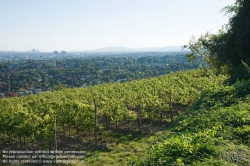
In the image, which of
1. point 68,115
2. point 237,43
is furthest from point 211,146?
point 237,43

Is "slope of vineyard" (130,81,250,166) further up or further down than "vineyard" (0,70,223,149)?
further up

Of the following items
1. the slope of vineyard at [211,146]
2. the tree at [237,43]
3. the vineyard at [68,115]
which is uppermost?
the tree at [237,43]

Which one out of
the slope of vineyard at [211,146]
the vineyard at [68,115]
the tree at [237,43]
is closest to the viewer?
the slope of vineyard at [211,146]

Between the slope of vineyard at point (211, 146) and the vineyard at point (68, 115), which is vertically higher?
the slope of vineyard at point (211, 146)

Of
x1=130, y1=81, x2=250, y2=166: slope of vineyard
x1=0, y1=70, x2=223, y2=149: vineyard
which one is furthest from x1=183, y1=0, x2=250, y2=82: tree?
x1=130, y1=81, x2=250, y2=166: slope of vineyard

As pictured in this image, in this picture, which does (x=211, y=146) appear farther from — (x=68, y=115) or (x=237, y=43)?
(x=237, y=43)

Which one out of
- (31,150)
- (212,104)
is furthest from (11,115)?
(212,104)

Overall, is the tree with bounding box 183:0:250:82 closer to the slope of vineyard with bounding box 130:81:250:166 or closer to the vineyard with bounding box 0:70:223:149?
the vineyard with bounding box 0:70:223:149

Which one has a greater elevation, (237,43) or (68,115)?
(237,43)

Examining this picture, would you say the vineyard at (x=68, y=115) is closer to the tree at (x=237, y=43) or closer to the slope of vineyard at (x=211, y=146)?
the tree at (x=237, y=43)

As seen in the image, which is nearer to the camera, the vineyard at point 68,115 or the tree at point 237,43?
the vineyard at point 68,115

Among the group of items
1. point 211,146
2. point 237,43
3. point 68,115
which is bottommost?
point 68,115

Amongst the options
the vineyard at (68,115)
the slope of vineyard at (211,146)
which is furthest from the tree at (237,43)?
the slope of vineyard at (211,146)

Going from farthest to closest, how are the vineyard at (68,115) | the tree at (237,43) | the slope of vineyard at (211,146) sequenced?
the tree at (237,43)
the vineyard at (68,115)
the slope of vineyard at (211,146)
